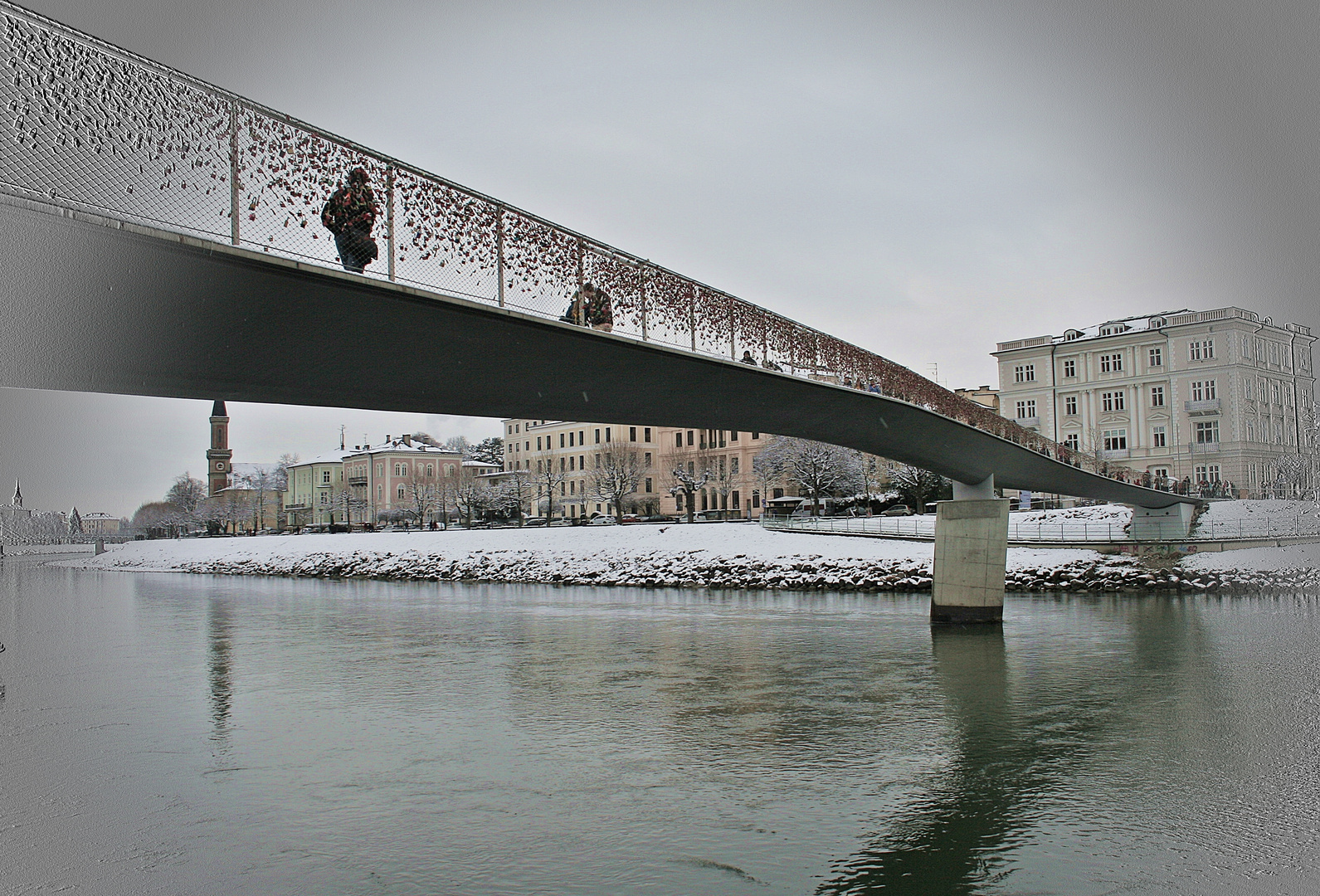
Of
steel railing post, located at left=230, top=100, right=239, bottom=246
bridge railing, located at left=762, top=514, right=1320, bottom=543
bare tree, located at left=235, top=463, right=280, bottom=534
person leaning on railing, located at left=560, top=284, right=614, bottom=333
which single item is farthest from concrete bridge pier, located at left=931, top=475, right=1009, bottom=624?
bare tree, located at left=235, top=463, right=280, bottom=534

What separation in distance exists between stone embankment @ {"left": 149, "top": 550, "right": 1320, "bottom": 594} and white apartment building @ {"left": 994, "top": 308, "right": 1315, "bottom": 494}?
112 feet

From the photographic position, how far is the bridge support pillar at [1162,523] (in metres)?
47.5

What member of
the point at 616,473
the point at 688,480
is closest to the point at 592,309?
the point at 688,480

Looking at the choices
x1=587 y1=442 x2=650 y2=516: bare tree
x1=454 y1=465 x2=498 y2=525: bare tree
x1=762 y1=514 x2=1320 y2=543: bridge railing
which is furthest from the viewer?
x1=454 y1=465 x2=498 y2=525: bare tree

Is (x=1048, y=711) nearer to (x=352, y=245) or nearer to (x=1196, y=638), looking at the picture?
(x=1196, y=638)

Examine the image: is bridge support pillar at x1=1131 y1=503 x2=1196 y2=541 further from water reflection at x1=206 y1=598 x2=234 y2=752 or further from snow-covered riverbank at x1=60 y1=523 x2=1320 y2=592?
water reflection at x1=206 y1=598 x2=234 y2=752

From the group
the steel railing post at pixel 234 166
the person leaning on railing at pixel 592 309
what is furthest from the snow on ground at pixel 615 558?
the steel railing post at pixel 234 166

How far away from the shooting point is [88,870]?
10.6m

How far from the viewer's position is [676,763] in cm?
1441

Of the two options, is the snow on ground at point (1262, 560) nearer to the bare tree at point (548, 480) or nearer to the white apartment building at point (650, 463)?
the white apartment building at point (650, 463)

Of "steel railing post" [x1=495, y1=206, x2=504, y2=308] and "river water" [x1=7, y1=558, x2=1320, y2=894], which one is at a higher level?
"steel railing post" [x1=495, y1=206, x2=504, y2=308]

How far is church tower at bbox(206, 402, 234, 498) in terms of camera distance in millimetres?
149000

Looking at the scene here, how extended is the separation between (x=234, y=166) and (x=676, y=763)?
30.1 ft

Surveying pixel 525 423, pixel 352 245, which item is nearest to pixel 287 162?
pixel 352 245
